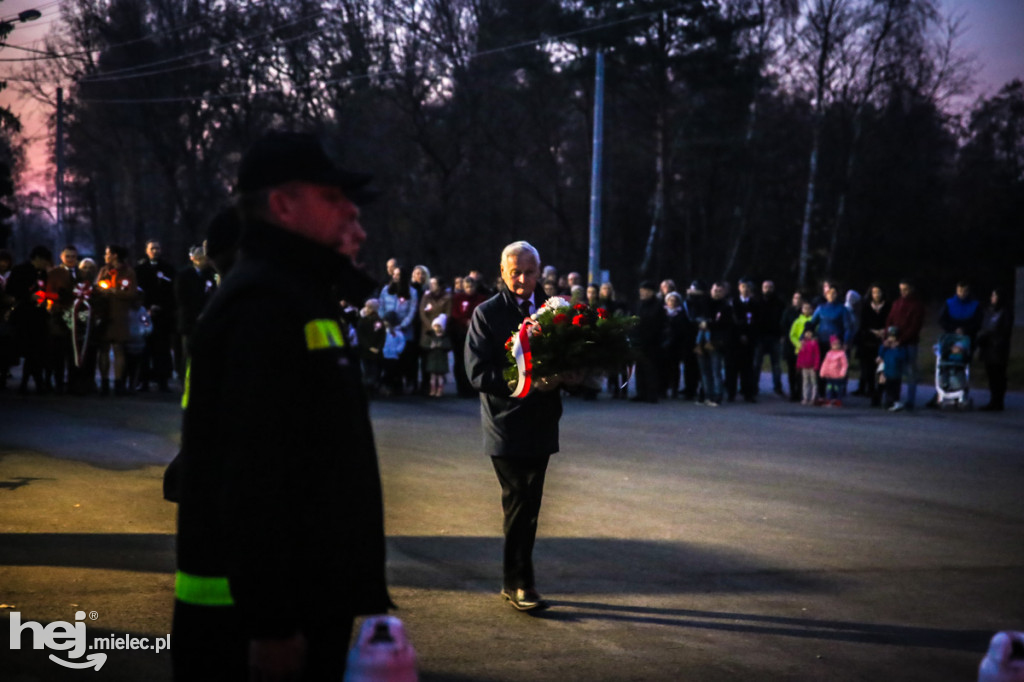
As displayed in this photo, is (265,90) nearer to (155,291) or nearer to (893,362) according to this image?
(155,291)

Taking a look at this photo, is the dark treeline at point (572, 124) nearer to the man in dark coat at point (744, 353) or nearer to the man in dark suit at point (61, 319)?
the man in dark coat at point (744, 353)

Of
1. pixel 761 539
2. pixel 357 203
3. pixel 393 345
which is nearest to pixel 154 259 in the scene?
pixel 393 345

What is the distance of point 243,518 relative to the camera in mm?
2617

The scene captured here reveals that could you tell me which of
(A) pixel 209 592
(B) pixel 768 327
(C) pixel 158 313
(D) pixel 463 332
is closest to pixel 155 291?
(C) pixel 158 313

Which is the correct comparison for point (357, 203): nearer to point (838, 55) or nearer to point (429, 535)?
point (429, 535)

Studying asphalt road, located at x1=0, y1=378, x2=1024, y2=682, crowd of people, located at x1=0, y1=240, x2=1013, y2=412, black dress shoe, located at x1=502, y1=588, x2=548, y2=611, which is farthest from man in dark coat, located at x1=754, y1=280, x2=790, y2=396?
black dress shoe, located at x1=502, y1=588, x2=548, y2=611

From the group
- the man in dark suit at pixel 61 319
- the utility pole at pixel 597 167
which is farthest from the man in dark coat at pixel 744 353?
the man in dark suit at pixel 61 319

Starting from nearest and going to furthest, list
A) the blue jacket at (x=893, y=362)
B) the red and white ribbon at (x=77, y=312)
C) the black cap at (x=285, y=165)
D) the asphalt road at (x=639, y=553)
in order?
the black cap at (x=285, y=165) < the asphalt road at (x=639, y=553) < the red and white ribbon at (x=77, y=312) < the blue jacket at (x=893, y=362)

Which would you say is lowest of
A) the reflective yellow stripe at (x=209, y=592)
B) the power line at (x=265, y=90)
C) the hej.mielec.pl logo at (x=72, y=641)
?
the hej.mielec.pl logo at (x=72, y=641)

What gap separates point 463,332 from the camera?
18922 mm

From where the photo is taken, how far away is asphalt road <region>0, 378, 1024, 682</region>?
5.48m

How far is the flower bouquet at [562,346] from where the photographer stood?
243 inches

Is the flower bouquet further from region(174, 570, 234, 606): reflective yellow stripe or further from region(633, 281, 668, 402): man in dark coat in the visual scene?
region(633, 281, 668, 402): man in dark coat

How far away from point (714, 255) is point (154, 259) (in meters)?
33.2
